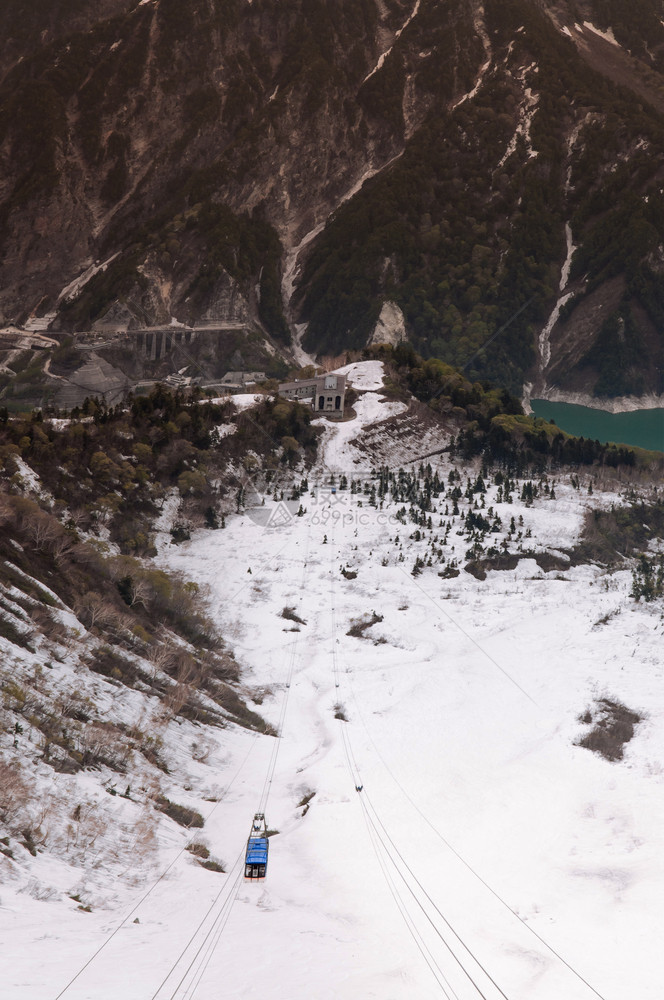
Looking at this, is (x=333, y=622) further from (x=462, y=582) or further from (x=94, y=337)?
(x=94, y=337)

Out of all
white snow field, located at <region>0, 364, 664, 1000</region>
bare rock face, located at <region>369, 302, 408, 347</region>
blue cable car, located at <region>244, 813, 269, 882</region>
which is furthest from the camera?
bare rock face, located at <region>369, 302, 408, 347</region>

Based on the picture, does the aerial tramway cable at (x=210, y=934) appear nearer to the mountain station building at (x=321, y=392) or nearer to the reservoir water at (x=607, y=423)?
the mountain station building at (x=321, y=392)

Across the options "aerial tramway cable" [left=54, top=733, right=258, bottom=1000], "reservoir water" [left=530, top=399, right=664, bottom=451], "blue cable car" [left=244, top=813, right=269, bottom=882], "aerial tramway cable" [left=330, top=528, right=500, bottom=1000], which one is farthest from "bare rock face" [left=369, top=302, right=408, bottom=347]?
"blue cable car" [left=244, top=813, right=269, bottom=882]

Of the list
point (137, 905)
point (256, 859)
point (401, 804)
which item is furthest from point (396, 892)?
point (137, 905)

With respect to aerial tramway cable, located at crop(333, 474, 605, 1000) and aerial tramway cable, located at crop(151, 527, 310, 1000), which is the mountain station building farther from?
aerial tramway cable, located at crop(151, 527, 310, 1000)

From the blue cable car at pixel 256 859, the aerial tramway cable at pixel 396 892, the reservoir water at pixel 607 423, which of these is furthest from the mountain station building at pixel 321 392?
the blue cable car at pixel 256 859

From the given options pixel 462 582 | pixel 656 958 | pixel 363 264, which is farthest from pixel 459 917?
pixel 363 264

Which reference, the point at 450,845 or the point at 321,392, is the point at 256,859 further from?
the point at 321,392
